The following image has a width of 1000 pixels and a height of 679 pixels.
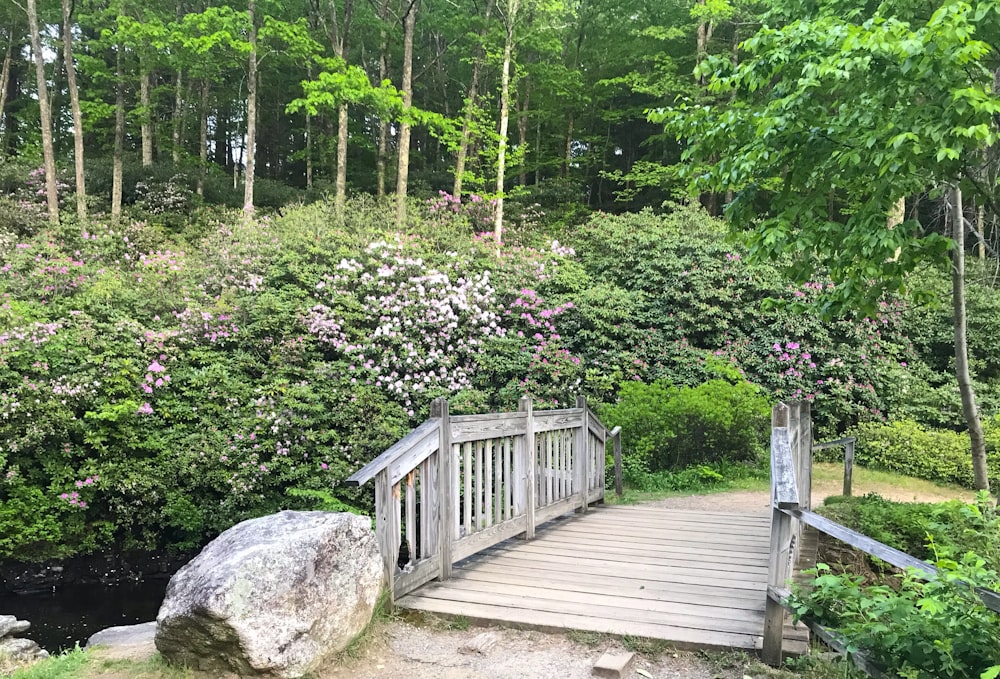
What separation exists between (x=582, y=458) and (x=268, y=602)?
187 inches

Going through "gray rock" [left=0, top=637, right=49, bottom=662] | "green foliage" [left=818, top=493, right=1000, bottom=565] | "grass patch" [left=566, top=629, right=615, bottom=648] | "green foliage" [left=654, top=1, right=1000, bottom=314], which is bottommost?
"gray rock" [left=0, top=637, right=49, bottom=662]

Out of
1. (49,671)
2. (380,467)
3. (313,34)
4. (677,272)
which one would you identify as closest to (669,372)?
(677,272)

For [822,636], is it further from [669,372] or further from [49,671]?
[669,372]

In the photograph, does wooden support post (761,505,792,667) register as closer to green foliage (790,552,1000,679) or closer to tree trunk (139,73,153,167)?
green foliage (790,552,1000,679)

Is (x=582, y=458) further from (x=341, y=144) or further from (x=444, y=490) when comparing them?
(x=341, y=144)

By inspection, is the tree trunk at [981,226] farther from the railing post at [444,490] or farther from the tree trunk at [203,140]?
the tree trunk at [203,140]

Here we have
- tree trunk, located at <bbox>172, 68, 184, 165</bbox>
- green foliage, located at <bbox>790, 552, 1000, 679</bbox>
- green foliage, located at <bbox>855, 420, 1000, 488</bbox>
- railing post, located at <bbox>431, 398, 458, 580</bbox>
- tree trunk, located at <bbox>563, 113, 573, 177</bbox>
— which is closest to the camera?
green foliage, located at <bbox>790, 552, 1000, 679</bbox>

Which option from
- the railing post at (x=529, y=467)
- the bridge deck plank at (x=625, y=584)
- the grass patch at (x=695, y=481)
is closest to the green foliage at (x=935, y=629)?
the bridge deck plank at (x=625, y=584)

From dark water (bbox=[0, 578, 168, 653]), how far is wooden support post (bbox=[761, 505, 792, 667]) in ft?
19.4

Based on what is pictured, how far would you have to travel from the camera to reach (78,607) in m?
6.84

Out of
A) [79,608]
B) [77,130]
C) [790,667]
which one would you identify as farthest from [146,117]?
[790,667]

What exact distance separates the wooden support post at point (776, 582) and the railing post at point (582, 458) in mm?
3768

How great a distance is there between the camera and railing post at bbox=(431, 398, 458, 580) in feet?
14.5

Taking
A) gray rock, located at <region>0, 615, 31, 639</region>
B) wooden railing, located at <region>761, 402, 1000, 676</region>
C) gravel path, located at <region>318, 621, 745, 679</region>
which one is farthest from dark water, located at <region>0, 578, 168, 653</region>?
wooden railing, located at <region>761, 402, 1000, 676</region>
